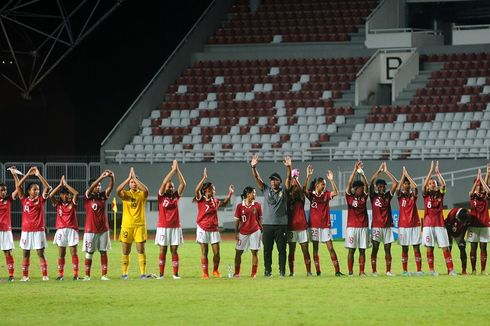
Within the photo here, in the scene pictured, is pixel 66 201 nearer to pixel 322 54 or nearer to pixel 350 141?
pixel 350 141

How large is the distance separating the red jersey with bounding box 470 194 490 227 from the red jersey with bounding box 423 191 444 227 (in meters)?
0.73

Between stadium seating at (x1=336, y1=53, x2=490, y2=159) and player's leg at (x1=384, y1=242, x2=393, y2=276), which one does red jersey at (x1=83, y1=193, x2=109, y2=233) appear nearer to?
player's leg at (x1=384, y1=242, x2=393, y2=276)

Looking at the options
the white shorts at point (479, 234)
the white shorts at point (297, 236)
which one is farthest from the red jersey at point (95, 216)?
the white shorts at point (479, 234)

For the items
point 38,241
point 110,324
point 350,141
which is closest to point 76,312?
point 110,324

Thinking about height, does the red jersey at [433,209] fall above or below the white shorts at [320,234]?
above

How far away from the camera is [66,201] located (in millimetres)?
23234

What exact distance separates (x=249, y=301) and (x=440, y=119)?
2542cm

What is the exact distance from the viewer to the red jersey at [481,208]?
2350cm

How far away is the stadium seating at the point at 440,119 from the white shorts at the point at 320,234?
16.9 meters

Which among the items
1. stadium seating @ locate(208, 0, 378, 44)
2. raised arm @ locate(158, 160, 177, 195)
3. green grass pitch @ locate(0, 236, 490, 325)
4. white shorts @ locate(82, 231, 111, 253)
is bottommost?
green grass pitch @ locate(0, 236, 490, 325)

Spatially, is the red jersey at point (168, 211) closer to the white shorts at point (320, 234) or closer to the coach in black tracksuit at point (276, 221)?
the coach in black tracksuit at point (276, 221)

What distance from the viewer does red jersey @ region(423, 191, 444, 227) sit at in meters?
23.2

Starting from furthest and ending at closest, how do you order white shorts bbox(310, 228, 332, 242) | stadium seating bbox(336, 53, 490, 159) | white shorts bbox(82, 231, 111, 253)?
stadium seating bbox(336, 53, 490, 159) → white shorts bbox(310, 228, 332, 242) → white shorts bbox(82, 231, 111, 253)

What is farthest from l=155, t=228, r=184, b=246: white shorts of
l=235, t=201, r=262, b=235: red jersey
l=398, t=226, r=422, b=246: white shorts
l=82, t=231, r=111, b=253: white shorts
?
l=398, t=226, r=422, b=246: white shorts
